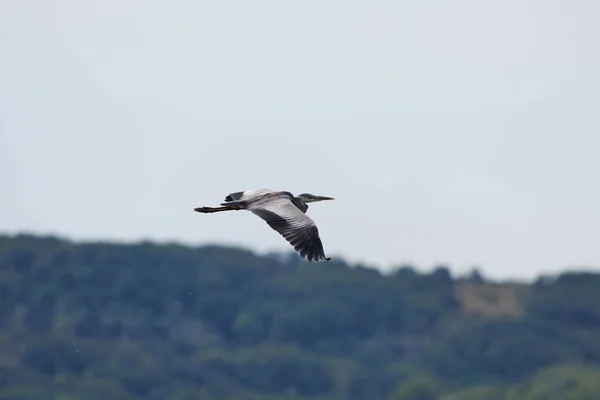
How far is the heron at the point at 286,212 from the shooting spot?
2456 centimetres

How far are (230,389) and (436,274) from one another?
17.1 m

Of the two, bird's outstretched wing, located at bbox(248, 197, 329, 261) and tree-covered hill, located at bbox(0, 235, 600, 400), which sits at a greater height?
tree-covered hill, located at bbox(0, 235, 600, 400)

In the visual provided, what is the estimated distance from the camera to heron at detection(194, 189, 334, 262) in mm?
24562

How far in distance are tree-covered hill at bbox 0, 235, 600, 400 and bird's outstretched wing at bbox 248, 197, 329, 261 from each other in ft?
223

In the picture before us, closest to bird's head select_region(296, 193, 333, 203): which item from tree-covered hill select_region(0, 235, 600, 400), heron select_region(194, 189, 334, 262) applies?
heron select_region(194, 189, 334, 262)

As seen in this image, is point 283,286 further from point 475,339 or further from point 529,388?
point 529,388

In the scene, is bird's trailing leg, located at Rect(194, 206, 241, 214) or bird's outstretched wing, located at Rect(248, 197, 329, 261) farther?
bird's trailing leg, located at Rect(194, 206, 241, 214)

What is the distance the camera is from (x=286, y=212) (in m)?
25.5

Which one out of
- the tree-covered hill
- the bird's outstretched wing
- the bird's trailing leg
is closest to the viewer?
the bird's outstretched wing

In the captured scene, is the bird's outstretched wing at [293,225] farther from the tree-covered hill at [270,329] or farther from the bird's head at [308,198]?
the tree-covered hill at [270,329]

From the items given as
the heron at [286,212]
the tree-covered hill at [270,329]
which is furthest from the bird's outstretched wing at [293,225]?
the tree-covered hill at [270,329]

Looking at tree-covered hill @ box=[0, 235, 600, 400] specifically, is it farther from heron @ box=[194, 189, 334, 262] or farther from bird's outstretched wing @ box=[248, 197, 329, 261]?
bird's outstretched wing @ box=[248, 197, 329, 261]

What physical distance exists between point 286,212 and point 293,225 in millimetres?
493

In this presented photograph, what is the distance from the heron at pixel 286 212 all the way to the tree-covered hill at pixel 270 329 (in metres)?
66.9
